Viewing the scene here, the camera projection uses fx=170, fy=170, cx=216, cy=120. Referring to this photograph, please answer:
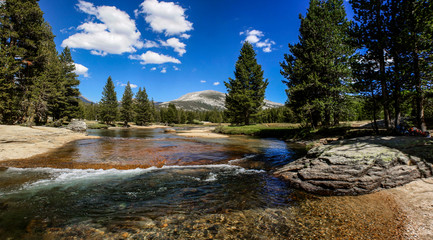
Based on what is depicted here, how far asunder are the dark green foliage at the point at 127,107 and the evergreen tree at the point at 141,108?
12.3 feet

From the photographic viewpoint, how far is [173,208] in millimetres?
5355

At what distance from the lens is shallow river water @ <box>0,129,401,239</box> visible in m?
4.14

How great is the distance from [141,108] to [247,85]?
180 feet

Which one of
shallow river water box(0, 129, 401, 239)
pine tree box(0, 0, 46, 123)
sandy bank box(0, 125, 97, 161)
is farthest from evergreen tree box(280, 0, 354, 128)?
pine tree box(0, 0, 46, 123)

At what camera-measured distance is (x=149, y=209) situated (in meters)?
5.26

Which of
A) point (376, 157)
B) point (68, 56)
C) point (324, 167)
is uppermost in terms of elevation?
point (68, 56)

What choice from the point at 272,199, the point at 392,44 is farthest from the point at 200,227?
the point at 392,44

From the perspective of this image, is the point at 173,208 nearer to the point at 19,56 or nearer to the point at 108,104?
the point at 19,56

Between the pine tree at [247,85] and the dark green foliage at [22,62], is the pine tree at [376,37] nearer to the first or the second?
the pine tree at [247,85]

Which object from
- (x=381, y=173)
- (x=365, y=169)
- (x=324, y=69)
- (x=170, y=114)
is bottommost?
(x=381, y=173)

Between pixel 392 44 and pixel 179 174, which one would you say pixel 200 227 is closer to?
pixel 179 174

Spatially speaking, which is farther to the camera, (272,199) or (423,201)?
(272,199)

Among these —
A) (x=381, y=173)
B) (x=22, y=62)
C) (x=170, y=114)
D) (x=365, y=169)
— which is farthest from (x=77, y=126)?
(x=170, y=114)

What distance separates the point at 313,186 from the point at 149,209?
615cm
